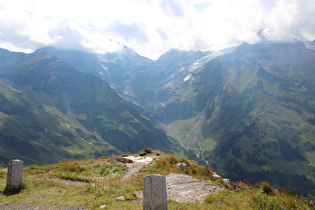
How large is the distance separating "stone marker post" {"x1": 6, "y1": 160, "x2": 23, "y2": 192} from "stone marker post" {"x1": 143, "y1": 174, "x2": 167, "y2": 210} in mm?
11410

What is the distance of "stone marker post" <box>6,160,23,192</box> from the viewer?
15.0 m

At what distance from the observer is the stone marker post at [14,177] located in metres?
15.0

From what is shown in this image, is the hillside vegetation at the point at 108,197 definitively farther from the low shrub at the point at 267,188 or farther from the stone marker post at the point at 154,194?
the stone marker post at the point at 154,194

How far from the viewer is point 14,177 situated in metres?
15.2

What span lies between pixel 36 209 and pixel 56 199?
5.67ft

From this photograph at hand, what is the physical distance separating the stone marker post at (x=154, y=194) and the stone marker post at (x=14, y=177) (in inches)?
449

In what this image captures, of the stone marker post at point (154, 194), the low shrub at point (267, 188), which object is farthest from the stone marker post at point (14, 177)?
the low shrub at point (267, 188)

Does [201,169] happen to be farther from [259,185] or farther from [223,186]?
[259,185]

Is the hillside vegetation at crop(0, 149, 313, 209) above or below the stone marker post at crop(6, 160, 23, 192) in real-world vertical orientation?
below

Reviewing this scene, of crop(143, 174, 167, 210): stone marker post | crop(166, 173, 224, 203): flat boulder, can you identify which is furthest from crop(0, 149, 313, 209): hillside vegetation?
crop(143, 174, 167, 210): stone marker post

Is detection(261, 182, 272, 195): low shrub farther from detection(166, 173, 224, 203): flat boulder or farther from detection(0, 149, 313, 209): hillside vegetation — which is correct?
detection(166, 173, 224, 203): flat boulder

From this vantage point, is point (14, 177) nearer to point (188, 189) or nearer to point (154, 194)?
point (154, 194)

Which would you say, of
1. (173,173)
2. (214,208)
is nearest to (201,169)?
(173,173)

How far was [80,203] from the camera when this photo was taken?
12.4 m
